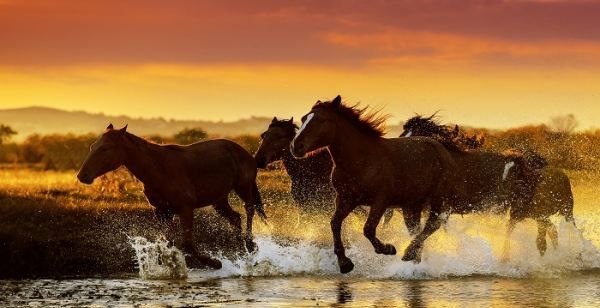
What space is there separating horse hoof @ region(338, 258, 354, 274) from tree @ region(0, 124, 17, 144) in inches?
1700

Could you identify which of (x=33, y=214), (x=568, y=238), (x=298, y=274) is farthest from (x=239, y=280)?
(x=33, y=214)

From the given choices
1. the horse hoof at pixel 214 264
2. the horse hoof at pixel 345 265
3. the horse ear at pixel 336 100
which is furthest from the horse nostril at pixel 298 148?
the horse hoof at pixel 214 264

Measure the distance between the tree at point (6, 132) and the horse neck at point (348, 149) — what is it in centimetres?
4298

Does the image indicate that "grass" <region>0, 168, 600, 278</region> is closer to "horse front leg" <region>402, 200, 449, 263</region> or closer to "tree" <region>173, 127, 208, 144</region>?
→ "horse front leg" <region>402, 200, 449, 263</region>

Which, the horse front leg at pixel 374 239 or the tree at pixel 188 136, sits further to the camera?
the tree at pixel 188 136

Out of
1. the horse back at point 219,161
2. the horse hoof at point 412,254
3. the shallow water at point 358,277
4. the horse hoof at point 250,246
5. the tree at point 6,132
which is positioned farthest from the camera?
the tree at point 6,132

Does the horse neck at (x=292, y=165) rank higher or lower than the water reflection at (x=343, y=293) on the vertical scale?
higher

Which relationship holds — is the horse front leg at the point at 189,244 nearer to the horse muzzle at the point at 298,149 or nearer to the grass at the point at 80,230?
the grass at the point at 80,230

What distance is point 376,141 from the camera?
1373 centimetres

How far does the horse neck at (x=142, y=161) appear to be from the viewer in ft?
45.1

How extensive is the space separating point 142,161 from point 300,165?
3266 mm

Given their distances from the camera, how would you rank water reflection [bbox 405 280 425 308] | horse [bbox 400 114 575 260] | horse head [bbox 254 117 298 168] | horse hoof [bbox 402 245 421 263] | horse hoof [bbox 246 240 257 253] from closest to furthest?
1. water reflection [bbox 405 280 425 308]
2. horse hoof [bbox 402 245 421 263]
3. horse hoof [bbox 246 240 257 253]
4. horse [bbox 400 114 575 260]
5. horse head [bbox 254 117 298 168]

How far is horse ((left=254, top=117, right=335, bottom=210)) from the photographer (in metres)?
15.9

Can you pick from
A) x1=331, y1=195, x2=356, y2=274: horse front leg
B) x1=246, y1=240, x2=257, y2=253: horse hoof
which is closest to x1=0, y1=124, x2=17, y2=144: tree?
x1=246, y1=240, x2=257, y2=253: horse hoof
